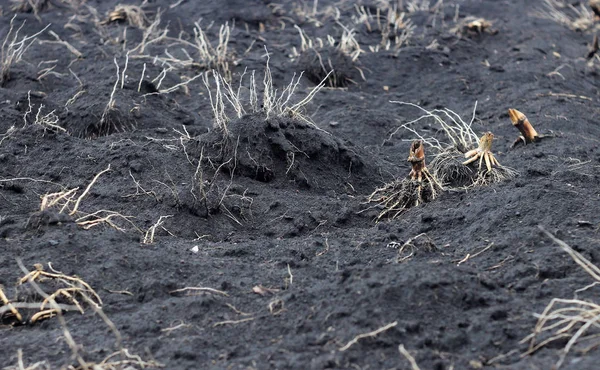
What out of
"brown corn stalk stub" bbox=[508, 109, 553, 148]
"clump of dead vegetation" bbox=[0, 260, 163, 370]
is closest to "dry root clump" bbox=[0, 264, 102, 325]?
"clump of dead vegetation" bbox=[0, 260, 163, 370]

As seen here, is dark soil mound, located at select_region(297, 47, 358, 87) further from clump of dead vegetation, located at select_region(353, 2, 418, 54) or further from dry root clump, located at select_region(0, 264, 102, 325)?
dry root clump, located at select_region(0, 264, 102, 325)

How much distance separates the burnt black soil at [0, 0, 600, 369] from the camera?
327cm

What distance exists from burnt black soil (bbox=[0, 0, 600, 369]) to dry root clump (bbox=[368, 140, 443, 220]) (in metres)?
0.10

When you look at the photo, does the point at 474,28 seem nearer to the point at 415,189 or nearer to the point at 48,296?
the point at 415,189

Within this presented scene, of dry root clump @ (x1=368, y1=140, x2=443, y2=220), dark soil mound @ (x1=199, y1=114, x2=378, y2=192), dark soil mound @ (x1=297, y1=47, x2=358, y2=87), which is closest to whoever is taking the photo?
dry root clump @ (x1=368, y1=140, x2=443, y2=220)

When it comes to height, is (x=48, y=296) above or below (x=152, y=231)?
above

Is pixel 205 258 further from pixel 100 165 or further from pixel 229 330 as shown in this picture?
pixel 100 165

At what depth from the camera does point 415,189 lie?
16.0 ft

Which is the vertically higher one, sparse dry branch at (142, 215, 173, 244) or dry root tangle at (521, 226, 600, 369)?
dry root tangle at (521, 226, 600, 369)

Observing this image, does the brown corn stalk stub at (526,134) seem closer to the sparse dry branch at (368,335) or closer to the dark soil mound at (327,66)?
the dark soil mound at (327,66)

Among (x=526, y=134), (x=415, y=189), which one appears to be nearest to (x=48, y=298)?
(x=415, y=189)

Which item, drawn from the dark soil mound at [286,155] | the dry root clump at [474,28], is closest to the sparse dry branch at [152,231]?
the dark soil mound at [286,155]

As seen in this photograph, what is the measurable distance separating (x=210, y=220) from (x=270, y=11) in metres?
5.15

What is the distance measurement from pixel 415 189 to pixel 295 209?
0.66 metres
